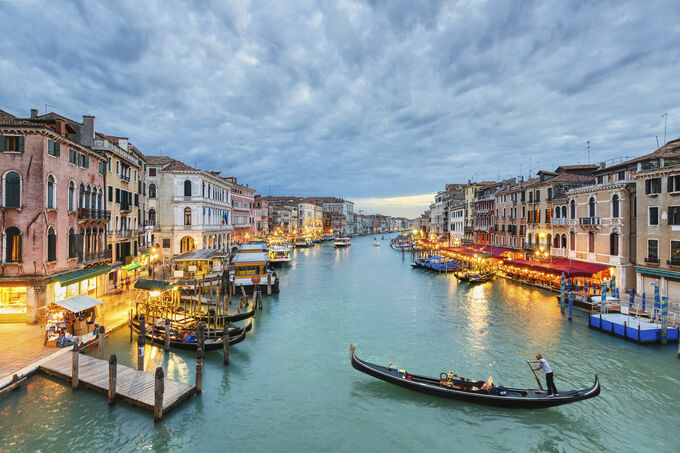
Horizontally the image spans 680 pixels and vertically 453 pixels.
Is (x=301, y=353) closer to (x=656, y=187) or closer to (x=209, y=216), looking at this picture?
(x=656, y=187)

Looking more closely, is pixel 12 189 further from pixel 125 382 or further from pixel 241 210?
pixel 241 210

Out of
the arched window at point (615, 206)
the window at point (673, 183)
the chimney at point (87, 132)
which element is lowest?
the arched window at point (615, 206)

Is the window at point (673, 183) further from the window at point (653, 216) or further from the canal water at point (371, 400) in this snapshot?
the canal water at point (371, 400)

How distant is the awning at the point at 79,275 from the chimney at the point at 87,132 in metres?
7.68

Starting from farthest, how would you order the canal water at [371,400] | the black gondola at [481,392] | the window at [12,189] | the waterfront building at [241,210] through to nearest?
the waterfront building at [241,210]
the window at [12,189]
the black gondola at [481,392]
the canal water at [371,400]

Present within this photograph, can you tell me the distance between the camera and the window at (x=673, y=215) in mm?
19233

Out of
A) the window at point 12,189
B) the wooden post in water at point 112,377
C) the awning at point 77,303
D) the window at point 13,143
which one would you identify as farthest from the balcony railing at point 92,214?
the wooden post in water at point 112,377

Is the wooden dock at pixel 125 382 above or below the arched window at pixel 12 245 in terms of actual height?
below

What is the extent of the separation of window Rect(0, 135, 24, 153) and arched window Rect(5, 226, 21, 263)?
3.36m

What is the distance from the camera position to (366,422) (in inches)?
424

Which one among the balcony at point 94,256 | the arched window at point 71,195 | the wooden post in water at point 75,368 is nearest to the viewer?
the wooden post in water at point 75,368

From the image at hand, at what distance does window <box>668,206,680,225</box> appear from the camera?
19.2m

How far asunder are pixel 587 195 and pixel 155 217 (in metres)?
39.3

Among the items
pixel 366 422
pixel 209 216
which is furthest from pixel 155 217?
pixel 366 422
